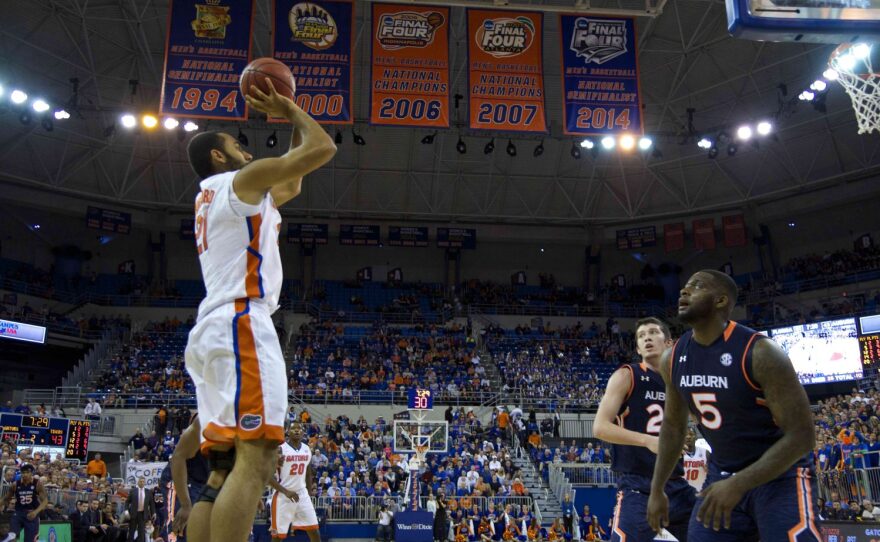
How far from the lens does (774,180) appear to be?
3744cm

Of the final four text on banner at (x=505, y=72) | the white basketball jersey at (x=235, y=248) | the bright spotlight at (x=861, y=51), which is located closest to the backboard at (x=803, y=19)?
the white basketball jersey at (x=235, y=248)

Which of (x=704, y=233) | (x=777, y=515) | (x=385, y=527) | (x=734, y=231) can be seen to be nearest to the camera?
(x=777, y=515)

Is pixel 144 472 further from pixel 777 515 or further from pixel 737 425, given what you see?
pixel 777 515

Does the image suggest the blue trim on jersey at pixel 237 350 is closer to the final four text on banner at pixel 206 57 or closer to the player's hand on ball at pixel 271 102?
the player's hand on ball at pixel 271 102

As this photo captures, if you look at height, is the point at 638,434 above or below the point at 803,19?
below

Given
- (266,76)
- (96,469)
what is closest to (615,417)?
(266,76)

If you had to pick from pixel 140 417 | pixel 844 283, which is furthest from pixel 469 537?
pixel 844 283

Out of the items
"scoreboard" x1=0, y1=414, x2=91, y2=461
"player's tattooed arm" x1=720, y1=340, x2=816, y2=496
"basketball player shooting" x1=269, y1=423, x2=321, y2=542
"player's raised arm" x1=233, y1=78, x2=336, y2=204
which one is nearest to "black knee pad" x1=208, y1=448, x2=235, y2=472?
"player's raised arm" x1=233, y1=78, x2=336, y2=204

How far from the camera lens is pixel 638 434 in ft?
21.2

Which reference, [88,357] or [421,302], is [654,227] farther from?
[88,357]

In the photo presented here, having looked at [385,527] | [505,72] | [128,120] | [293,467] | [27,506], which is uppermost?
[128,120]

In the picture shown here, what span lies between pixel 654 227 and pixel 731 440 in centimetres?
3758

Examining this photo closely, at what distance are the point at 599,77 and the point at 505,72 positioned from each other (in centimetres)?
232

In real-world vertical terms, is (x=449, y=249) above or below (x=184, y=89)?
above
